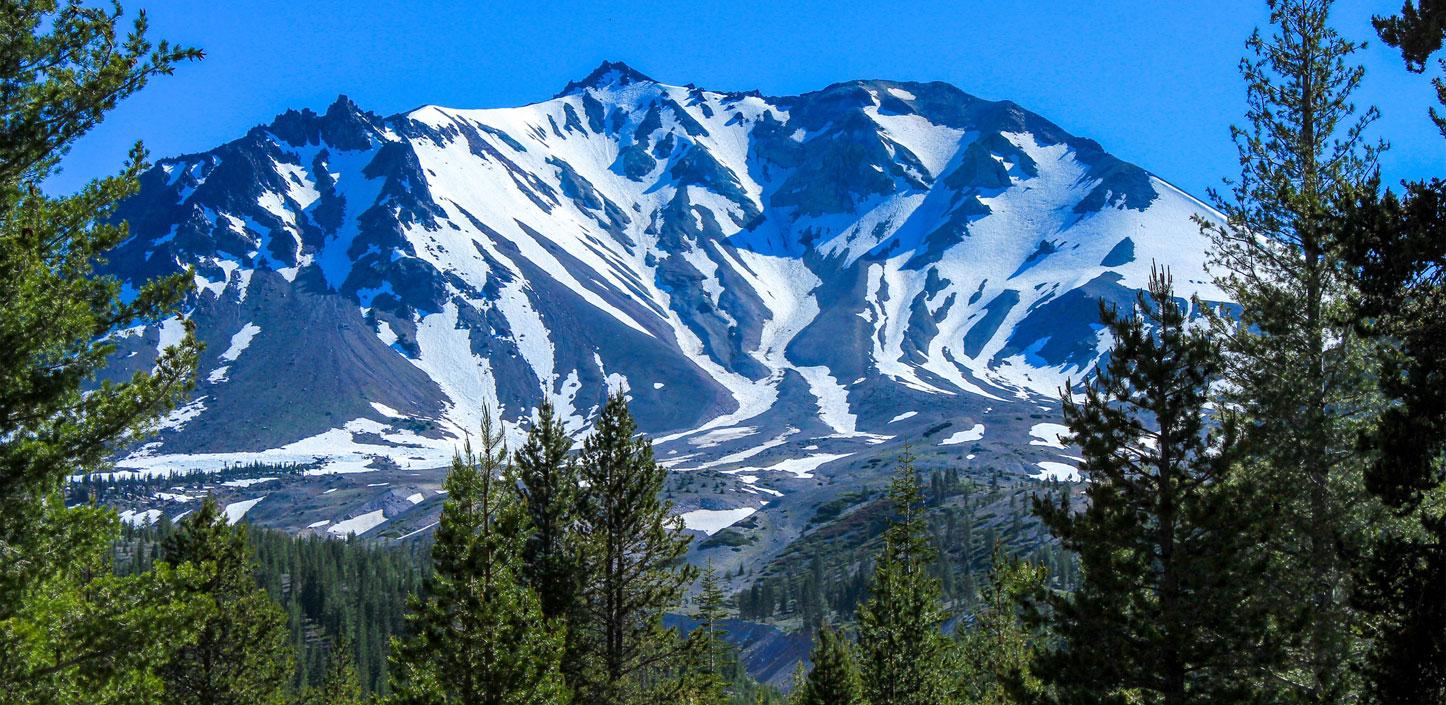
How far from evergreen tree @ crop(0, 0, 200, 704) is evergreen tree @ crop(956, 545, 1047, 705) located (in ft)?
41.2

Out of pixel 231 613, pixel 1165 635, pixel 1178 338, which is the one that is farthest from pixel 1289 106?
pixel 231 613

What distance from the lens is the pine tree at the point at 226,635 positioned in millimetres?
27812

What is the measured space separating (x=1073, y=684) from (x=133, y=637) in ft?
42.6

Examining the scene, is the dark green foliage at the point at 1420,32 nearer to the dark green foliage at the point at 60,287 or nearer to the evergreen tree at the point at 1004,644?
the evergreen tree at the point at 1004,644

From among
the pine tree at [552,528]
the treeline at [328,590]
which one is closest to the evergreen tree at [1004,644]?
the pine tree at [552,528]

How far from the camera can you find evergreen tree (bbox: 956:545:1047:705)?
17.0m

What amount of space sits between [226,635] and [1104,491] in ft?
80.0

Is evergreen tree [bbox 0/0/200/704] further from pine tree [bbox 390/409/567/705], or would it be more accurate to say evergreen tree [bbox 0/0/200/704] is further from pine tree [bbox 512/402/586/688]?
pine tree [bbox 512/402/586/688]

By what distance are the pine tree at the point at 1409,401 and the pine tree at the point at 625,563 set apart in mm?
16432

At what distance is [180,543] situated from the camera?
97.7ft

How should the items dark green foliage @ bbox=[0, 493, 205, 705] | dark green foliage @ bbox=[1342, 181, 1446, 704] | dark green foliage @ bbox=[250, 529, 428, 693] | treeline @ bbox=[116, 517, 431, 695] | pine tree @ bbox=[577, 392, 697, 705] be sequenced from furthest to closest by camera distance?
dark green foliage @ bbox=[250, 529, 428, 693] → treeline @ bbox=[116, 517, 431, 695] → pine tree @ bbox=[577, 392, 697, 705] → dark green foliage @ bbox=[0, 493, 205, 705] → dark green foliage @ bbox=[1342, 181, 1446, 704]

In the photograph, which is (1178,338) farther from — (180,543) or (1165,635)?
(180,543)

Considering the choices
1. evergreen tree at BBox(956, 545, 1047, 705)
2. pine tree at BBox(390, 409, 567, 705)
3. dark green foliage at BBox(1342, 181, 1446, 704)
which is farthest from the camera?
pine tree at BBox(390, 409, 567, 705)

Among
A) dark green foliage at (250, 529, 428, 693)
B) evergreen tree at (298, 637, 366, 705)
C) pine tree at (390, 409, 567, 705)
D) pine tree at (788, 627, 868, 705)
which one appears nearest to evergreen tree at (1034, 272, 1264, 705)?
pine tree at (390, 409, 567, 705)
